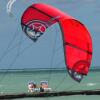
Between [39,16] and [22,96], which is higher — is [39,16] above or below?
above

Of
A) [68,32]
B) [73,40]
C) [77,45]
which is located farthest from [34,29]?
[77,45]

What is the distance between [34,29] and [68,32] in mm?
2614

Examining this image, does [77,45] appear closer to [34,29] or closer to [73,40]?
[73,40]

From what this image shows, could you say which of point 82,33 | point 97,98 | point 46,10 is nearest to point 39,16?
point 46,10

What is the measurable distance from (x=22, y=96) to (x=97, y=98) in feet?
23.7

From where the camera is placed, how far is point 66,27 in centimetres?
4291

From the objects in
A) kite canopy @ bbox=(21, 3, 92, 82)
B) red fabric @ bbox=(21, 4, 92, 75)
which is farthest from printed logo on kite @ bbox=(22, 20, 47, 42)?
red fabric @ bbox=(21, 4, 92, 75)

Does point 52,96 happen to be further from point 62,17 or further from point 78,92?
point 62,17

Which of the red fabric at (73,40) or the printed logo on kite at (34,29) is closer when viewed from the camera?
the red fabric at (73,40)

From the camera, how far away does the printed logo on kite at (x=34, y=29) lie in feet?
142

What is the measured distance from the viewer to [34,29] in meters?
43.4

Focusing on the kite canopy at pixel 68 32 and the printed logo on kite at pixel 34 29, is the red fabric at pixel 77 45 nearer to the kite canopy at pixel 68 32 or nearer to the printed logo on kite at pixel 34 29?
the kite canopy at pixel 68 32

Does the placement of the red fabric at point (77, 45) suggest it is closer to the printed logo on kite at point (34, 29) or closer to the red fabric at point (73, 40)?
the red fabric at point (73, 40)

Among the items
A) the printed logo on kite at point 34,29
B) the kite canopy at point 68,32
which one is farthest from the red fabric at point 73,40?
the printed logo on kite at point 34,29
